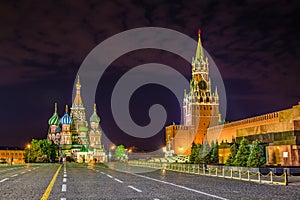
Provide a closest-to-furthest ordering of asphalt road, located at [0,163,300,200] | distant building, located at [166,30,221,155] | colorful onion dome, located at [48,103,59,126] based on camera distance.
→ asphalt road, located at [0,163,300,200] < distant building, located at [166,30,221,155] < colorful onion dome, located at [48,103,59,126]

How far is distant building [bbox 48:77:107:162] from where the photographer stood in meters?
126

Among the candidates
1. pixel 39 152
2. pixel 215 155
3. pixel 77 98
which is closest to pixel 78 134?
pixel 77 98

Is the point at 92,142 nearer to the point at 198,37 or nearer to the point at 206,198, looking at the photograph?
the point at 198,37

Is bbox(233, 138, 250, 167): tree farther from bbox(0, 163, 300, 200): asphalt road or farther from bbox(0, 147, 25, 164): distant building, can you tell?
bbox(0, 147, 25, 164): distant building

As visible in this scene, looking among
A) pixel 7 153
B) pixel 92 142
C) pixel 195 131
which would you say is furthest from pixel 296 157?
pixel 7 153

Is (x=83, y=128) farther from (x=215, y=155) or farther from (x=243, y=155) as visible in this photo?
(x=243, y=155)

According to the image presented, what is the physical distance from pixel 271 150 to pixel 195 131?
3591 inches

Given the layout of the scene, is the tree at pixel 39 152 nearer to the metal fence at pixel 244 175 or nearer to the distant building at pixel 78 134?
the distant building at pixel 78 134

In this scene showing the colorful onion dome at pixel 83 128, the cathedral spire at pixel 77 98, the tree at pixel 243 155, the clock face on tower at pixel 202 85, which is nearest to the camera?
the tree at pixel 243 155

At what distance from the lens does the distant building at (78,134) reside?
126 metres

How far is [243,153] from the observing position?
109 ft

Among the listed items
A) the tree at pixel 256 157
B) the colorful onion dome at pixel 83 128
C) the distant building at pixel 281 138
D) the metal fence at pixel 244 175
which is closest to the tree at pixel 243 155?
the metal fence at pixel 244 175

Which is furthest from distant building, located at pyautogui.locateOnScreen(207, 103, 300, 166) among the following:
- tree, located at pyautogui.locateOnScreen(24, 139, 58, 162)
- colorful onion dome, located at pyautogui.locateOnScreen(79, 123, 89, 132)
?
colorful onion dome, located at pyautogui.locateOnScreen(79, 123, 89, 132)

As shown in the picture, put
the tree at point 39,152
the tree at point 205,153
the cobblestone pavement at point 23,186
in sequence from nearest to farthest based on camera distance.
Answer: the cobblestone pavement at point 23,186 → the tree at point 205,153 → the tree at point 39,152
